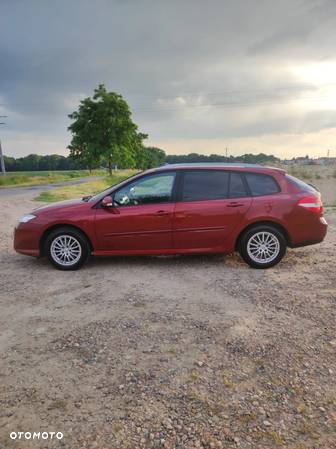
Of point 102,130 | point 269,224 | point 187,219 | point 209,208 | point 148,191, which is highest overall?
point 102,130

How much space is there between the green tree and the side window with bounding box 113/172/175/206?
68.0 ft

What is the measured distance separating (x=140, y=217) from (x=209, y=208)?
1.12 meters

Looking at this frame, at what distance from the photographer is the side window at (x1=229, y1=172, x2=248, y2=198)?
493cm

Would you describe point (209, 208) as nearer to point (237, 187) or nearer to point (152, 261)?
point (237, 187)

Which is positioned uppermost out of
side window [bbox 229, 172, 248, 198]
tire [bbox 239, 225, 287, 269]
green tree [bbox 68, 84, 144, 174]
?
green tree [bbox 68, 84, 144, 174]

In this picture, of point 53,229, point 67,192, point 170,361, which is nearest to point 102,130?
point 67,192

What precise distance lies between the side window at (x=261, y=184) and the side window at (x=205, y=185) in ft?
1.31

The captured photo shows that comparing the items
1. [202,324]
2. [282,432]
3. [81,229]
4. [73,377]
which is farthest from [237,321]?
[81,229]

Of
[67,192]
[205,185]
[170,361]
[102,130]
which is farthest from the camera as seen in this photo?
[102,130]

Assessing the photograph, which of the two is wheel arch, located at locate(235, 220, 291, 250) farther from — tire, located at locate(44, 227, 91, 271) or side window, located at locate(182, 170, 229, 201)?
tire, located at locate(44, 227, 91, 271)

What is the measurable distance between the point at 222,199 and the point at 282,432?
3.45 m

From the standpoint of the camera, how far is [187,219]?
15.9ft

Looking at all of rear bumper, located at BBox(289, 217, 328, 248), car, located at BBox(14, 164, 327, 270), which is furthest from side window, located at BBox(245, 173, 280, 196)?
rear bumper, located at BBox(289, 217, 328, 248)

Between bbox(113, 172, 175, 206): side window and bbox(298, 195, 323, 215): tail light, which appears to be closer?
bbox(298, 195, 323, 215): tail light
